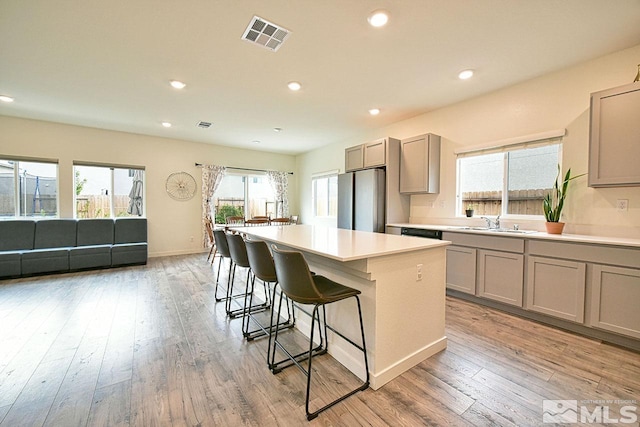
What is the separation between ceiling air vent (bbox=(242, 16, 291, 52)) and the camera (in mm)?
2119

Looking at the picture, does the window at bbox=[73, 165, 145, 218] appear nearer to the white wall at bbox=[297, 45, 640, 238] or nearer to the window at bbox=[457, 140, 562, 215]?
the white wall at bbox=[297, 45, 640, 238]

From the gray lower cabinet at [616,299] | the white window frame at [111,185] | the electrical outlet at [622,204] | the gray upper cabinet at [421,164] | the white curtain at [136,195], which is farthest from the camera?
the white curtain at [136,195]

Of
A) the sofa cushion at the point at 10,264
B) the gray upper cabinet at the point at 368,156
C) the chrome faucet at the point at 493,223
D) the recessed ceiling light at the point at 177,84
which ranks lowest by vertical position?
the sofa cushion at the point at 10,264

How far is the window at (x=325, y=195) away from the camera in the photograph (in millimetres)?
6281

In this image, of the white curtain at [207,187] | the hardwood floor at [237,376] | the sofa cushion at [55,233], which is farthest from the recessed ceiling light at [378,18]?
the sofa cushion at [55,233]

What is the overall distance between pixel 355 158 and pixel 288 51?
2444 mm

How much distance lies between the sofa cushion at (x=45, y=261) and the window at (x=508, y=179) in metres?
6.50

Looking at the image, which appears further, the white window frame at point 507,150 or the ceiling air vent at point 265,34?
the white window frame at point 507,150

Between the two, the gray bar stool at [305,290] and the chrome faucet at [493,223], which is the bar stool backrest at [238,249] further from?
the chrome faucet at [493,223]

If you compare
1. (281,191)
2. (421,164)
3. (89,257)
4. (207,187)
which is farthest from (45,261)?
(421,164)

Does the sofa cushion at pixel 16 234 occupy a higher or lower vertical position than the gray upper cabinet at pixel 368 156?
lower

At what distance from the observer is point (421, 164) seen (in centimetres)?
389

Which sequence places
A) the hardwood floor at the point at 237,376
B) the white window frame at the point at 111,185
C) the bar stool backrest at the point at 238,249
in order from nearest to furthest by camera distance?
1. the hardwood floor at the point at 237,376
2. the bar stool backrest at the point at 238,249
3. the white window frame at the point at 111,185

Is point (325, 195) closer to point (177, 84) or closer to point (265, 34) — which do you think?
point (177, 84)
